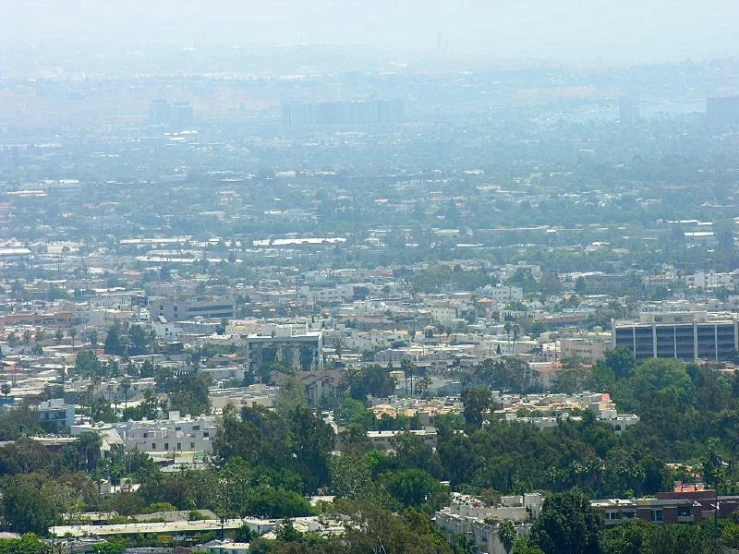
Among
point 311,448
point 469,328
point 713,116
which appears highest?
point 311,448

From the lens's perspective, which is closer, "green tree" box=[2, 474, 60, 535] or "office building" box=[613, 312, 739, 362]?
"green tree" box=[2, 474, 60, 535]

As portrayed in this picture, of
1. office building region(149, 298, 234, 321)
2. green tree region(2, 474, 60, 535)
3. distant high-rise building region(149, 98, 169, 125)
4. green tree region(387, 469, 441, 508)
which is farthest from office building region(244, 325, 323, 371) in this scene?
distant high-rise building region(149, 98, 169, 125)

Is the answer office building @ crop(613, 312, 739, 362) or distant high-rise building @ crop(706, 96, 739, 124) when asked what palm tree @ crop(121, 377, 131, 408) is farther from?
distant high-rise building @ crop(706, 96, 739, 124)

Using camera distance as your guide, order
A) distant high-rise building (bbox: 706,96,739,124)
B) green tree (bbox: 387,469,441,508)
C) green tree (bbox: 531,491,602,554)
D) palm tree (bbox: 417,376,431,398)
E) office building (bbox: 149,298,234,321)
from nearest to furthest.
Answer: green tree (bbox: 531,491,602,554), green tree (bbox: 387,469,441,508), palm tree (bbox: 417,376,431,398), office building (bbox: 149,298,234,321), distant high-rise building (bbox: 706,96,739,124)

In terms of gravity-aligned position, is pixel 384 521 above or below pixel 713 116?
above

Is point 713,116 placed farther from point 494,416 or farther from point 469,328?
point 494,416

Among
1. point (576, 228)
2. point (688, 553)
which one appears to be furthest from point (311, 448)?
point (576, 228)

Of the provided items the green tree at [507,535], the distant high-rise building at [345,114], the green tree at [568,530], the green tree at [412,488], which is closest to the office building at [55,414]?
the green tree at [412,488]
